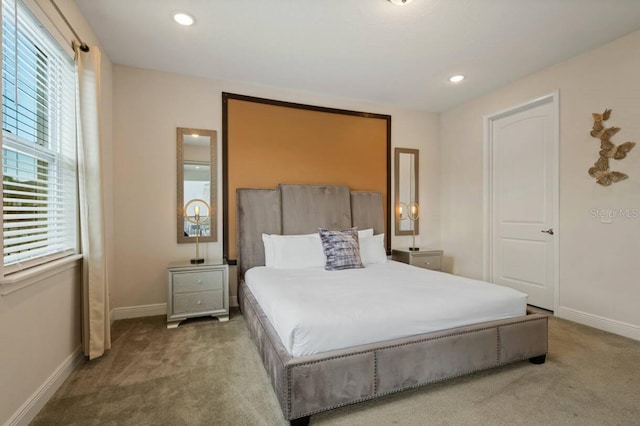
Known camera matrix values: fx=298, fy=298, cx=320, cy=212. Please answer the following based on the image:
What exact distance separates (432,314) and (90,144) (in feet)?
8.99

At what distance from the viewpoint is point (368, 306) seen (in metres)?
1.85

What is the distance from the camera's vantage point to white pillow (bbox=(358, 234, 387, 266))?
11.4 feet

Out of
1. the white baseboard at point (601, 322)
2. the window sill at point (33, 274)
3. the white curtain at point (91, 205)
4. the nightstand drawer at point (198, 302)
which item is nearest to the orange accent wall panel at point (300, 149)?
the nightstand drawer at point (198, 302)

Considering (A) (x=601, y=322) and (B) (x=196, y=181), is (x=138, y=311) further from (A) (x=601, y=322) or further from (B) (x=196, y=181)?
(A) (x=601, y=322)

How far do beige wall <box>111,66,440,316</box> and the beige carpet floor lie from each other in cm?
92

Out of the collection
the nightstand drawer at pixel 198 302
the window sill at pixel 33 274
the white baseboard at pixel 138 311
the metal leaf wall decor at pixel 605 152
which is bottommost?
the white baseboard at pixel 138 311

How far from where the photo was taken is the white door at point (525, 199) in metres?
3.30

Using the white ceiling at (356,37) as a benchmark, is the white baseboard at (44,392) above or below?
below

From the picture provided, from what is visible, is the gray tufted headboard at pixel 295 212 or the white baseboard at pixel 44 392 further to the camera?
the gray tufted headboard at pixel 295 212

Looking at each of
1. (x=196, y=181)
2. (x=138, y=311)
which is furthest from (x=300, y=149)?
(x=138, y=311)

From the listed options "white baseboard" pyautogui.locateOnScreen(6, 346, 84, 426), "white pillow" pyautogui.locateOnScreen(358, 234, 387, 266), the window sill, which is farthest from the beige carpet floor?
"white pillow" pyautogui.locateOnScreen(358, 234, 387, 266)

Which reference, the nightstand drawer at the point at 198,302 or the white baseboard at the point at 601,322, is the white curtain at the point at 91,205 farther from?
the white baseboard at the point at 601,322

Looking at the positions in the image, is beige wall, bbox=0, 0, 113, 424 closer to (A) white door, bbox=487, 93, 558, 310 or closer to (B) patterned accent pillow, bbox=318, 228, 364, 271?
(B) patterned accent pillow, bbox=318, 228, 364, 271

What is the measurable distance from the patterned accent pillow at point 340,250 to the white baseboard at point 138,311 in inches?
74.2
